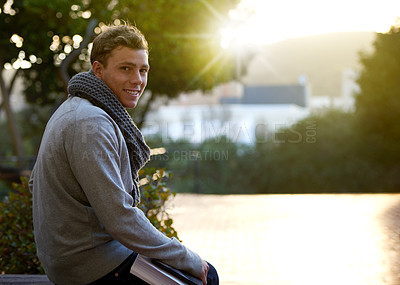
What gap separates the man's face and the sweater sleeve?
0.93 ft

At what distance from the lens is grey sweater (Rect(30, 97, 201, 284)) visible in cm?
196

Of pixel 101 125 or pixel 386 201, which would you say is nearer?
pixel 101 125

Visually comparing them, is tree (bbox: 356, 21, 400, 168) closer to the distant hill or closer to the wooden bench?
the wooden bench

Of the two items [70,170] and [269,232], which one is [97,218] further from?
[269,232]

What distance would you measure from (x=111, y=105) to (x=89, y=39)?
12.2m

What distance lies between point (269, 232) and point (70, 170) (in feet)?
19.8

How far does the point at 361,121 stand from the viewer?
1714cm

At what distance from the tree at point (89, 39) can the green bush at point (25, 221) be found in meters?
8.57

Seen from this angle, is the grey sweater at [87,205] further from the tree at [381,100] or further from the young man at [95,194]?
the tree at [381,100]

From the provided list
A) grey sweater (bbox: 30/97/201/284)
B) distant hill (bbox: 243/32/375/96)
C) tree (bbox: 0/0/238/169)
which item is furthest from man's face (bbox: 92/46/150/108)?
distant hill (bbox: 243/32/375/96)

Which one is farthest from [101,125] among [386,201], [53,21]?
[53,21]

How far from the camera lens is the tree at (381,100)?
1623 centimetres

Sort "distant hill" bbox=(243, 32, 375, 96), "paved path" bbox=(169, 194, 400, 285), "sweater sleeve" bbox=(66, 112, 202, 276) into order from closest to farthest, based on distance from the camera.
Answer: "sweater sleeve" bbox=(66, 112, 202, 276) < "paved path" bbox=(169, 194, 400, 285) < "distant hill" bbox=(243, 32, 375, 96)

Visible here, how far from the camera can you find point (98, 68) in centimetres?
230
